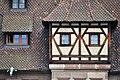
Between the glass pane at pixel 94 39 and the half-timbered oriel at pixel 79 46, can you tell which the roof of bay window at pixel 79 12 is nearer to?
the half-timbered oriel at pixel 79 46

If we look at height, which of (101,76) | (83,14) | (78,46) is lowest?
(101,76)

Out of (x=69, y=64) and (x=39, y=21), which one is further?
(x=39, y=21)

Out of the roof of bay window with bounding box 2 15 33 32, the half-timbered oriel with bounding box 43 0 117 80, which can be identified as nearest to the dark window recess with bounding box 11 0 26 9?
the roof of bay window with bounding box 2 15 33 32

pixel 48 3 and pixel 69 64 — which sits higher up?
pixel 48 3

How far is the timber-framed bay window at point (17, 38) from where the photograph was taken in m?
22.8

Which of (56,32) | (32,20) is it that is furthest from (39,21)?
(56,32)

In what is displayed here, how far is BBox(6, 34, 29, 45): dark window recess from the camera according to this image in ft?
74.8

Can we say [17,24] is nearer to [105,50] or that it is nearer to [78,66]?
[78,66]

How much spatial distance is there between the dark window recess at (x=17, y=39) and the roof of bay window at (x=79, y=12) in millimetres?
1731

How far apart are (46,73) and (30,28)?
2488 mm

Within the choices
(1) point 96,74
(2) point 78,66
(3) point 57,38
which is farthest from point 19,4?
(1) point 96,74

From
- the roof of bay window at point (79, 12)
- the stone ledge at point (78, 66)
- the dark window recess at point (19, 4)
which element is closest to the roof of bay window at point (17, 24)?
the dark window recess at point (19, 4)

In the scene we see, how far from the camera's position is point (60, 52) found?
21.7 m

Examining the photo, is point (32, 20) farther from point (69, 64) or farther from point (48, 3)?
point (69, 64)
